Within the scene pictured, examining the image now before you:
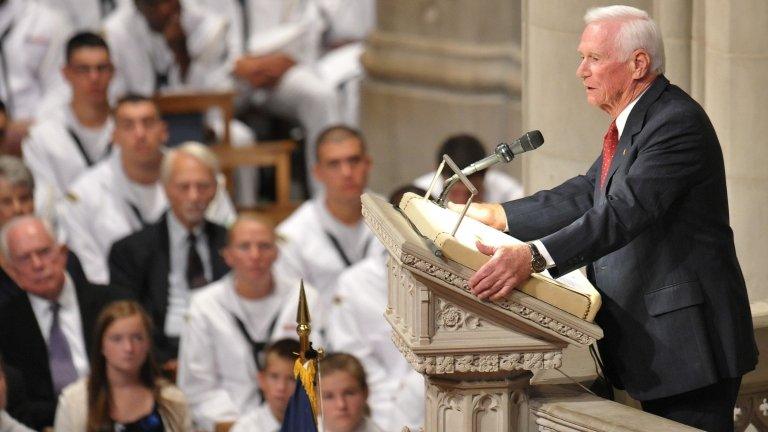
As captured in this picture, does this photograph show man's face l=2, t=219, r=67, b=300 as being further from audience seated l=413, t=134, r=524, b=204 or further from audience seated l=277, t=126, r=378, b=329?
audience seated l=413, t=134, r=524, b=204

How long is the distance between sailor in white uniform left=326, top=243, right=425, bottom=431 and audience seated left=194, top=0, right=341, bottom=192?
11.1 feet

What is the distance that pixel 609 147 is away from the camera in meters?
4.33

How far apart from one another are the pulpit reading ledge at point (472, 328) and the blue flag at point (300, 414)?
0.47m

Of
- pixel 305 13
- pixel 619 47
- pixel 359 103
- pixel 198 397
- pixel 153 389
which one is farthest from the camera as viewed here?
pixel 305 13

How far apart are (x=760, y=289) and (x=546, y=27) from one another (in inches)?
42.6

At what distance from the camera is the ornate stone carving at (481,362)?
407 cm

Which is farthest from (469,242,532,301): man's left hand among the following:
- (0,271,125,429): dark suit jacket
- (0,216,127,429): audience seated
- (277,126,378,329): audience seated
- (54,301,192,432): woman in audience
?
(277,126,378,329): audience seated

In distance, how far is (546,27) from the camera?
18.8 feet

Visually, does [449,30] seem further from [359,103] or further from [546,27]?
[546,27]

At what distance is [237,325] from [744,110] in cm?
319

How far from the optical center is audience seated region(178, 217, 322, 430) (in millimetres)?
7793

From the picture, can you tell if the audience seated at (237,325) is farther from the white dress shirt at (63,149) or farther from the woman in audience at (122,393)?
the white dress shirt at (63,149)

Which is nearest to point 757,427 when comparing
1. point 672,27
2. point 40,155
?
point 672,27

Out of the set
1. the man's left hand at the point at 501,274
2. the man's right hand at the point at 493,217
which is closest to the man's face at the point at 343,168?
the man's right hand at the point at 493,217
